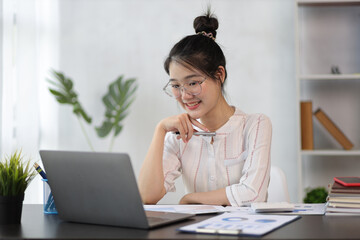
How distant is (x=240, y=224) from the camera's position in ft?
3.54

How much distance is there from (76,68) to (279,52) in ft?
5.04

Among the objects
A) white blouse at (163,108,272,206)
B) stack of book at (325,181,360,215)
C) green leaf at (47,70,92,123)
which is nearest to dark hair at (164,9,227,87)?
white blouse at (163,108,272,206)

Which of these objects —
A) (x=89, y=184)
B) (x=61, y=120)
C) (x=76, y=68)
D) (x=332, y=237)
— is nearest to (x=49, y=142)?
(x=61, y=120)

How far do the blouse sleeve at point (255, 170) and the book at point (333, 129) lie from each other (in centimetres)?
137

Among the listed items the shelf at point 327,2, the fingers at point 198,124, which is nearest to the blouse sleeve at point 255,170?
the fingers at point 198,124

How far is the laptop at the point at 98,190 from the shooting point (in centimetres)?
106

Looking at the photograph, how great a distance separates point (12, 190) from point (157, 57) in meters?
2.51

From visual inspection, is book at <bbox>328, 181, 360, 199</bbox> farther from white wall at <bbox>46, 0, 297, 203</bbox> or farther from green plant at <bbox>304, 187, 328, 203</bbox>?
white wall at <bbox>46, 0, 297, 203</bbox>

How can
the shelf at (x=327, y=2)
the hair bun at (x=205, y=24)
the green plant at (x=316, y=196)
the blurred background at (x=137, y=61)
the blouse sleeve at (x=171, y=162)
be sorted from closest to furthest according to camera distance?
the blouse sleeve at (x=171, y=162)
the hair bun at (x=205, y=24)
the green plant at (x=316, y=196)
the shelf at (x=327, y=2)
the blurred background at (x=137, y=61)

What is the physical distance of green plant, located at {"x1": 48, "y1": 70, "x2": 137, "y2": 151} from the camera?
11.0ft

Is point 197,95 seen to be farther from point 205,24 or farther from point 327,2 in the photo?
point 327,2

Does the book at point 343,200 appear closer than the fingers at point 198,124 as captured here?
Yes

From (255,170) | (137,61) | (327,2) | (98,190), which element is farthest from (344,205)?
(137,61)

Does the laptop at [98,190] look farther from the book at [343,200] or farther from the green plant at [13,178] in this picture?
the book at [343,200]
